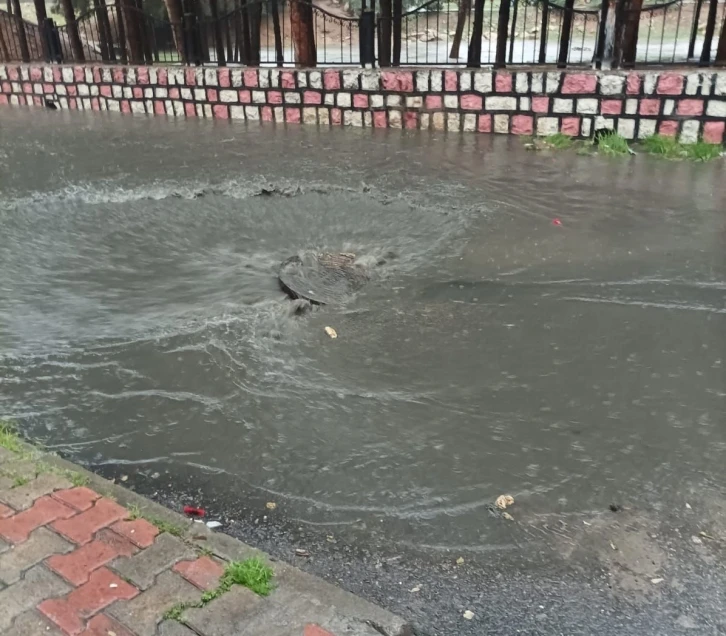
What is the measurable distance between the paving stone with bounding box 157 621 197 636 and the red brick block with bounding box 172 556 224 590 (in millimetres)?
168

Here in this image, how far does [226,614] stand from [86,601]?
19.2 inches

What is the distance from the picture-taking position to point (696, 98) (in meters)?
8.66

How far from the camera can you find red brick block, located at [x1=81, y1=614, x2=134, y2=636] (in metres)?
2.28

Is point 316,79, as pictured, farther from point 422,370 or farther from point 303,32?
point 422,370

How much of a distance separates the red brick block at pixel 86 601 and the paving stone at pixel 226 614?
26 centimetres

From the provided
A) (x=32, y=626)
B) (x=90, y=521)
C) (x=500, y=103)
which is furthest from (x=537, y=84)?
(x=32, y=626)

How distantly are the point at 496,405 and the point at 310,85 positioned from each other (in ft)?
27.3

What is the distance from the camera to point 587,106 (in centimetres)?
923

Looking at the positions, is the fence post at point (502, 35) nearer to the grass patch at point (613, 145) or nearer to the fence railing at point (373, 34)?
the fence railing at point (373, 34)

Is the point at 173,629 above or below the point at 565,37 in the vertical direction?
below

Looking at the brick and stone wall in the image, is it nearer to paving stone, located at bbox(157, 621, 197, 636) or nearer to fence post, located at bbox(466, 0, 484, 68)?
fence post, located at bbox(466, 0, 484, 68)

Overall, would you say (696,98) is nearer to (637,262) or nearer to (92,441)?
(637,262)

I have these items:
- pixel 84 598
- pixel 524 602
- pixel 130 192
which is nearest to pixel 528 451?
pixel 524 602

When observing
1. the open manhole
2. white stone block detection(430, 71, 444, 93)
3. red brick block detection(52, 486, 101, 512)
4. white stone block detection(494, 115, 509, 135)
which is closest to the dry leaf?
red brick block detection(52, 486, 101, 512)
